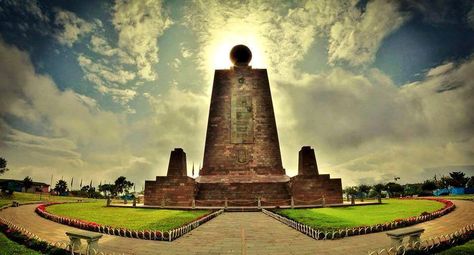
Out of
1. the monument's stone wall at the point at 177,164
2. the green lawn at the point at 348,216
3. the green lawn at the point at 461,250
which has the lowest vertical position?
the green lawn at the point at 461,250

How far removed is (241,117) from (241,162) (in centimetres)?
471

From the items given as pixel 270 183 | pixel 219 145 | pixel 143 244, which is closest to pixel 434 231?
pixel 143 244

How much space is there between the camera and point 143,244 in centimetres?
847

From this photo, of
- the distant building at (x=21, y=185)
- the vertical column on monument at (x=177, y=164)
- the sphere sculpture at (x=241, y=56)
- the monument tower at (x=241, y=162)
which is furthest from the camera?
the distant building at (x=21, y=185)

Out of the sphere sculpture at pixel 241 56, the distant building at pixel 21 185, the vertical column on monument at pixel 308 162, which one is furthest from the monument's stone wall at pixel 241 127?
the distant building at pixel 21 185

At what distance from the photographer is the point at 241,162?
28.3 m

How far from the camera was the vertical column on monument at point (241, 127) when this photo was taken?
2828 cm

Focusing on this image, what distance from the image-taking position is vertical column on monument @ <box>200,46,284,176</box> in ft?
92.8

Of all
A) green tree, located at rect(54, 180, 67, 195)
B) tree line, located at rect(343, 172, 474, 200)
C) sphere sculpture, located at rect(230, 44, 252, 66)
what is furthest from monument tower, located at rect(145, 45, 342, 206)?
green tree, located at rect(54, 180, 67, 195)

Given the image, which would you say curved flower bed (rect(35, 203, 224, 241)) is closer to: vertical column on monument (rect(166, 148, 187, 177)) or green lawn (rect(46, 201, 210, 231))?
green lawn (rect(46, 201, 210, 231))

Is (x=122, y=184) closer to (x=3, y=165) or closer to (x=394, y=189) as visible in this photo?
(x=3, y=165)

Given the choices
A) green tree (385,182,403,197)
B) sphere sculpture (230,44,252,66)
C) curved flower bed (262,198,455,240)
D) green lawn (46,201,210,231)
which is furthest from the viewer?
green tree (385,182,403,197)

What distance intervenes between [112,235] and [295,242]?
5.99 m

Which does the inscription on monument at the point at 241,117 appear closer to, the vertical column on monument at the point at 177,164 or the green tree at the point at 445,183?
the vertical column on monument at the point at 177,164
